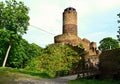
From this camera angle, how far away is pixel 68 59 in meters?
43.2

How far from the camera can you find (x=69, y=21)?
52.9 m

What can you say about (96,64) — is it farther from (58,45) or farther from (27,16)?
(27,16)

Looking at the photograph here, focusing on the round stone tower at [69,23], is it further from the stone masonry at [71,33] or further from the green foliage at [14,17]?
the green foliage at [14,17]

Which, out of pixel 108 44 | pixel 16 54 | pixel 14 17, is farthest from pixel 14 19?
pixel 108 44

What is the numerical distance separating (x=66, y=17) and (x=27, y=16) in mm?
8864

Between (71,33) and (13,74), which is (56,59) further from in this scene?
(13,74)

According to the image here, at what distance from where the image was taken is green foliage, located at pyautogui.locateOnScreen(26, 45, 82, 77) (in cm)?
4213

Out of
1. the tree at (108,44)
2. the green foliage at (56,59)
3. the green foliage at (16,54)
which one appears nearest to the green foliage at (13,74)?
the green foliage at (56,59)

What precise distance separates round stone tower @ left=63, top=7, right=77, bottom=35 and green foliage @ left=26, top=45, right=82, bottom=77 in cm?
800

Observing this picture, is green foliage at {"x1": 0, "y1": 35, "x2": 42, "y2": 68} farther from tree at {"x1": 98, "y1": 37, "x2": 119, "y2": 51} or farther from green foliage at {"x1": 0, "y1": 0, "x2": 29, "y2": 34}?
tree at {"x1": 98, "y1": 37, "x2": 119, "y2": 51}

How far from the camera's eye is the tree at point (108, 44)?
8700 cm

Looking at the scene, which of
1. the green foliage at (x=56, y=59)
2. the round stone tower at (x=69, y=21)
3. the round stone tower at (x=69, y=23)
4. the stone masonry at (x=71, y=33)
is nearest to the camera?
the green foliage at (x=56, y=59)

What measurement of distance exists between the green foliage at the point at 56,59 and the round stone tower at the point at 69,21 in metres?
8.00

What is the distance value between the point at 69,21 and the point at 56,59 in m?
11.7
